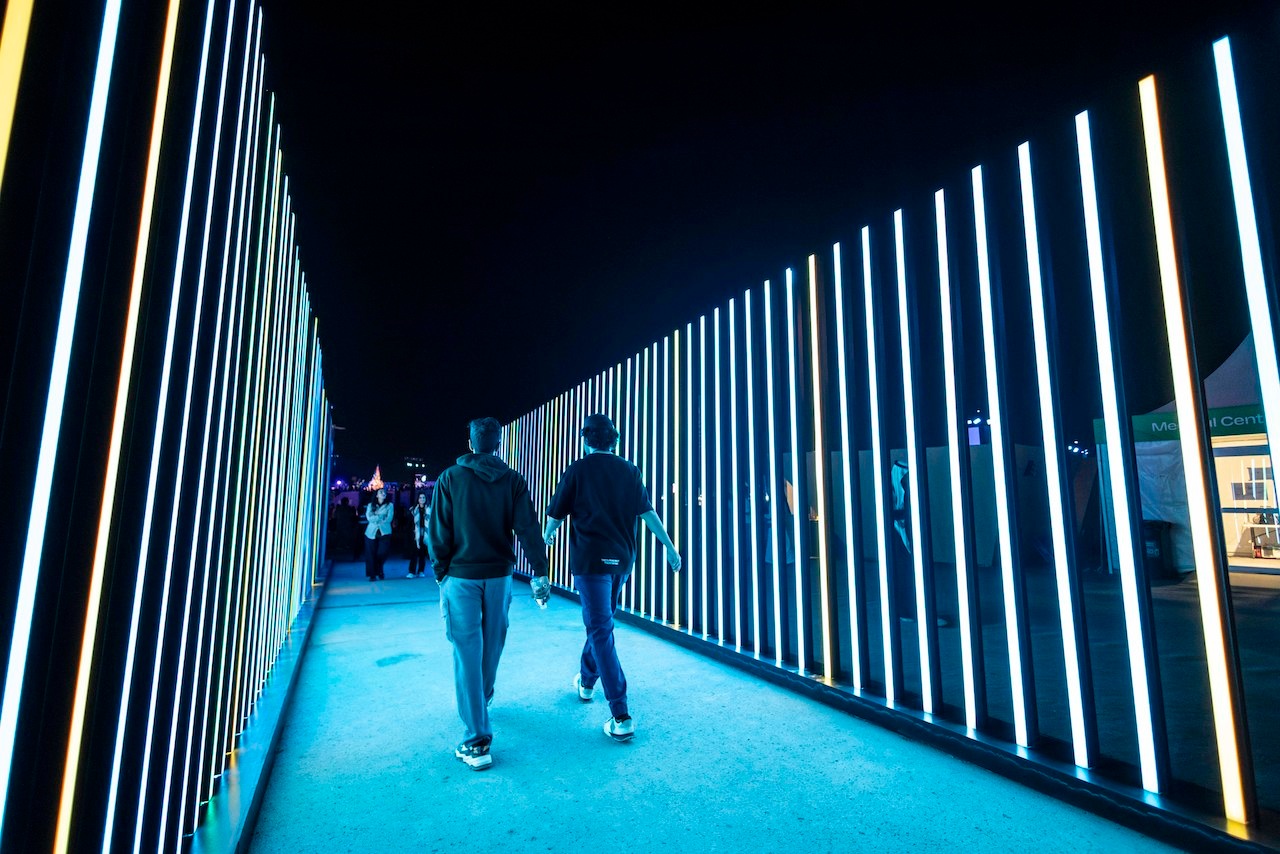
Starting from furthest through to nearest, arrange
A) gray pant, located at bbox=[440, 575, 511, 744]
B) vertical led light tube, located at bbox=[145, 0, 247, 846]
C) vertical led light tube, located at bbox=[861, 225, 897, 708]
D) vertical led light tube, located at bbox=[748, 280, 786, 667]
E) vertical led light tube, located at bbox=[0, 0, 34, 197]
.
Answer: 1. vertical led light tube, located at bbox=[748, 280, 786, 667]
2. vertical led light tube, located at bbox=[861, 225, 897, 708]
3. gray pant, located at bbox=[440, 575, 511, 744]
4. vertical led light tube, located at bbox=[145, 0, 247, 846]
5. vertical led light tube, located at bbox=[0, 0, 34, 197]

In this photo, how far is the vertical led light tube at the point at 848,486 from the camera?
12.4ft

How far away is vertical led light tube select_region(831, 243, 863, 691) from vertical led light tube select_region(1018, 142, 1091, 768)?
1.12 m

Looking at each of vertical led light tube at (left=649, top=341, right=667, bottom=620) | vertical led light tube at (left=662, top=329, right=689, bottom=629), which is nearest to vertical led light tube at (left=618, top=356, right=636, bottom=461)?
vertical led light tube at (left=649, top=341, right=667, bottom=620)

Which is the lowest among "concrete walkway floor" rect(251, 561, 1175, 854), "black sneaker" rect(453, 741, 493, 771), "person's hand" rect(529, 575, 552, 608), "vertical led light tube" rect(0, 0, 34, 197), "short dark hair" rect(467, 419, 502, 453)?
"concrete walkway floor" rect(251, 561, 1175, 854)

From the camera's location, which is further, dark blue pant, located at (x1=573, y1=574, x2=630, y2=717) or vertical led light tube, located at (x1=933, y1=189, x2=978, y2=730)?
dark blue pant, located at (x1=573, y1=574, x2=630, y2=717)

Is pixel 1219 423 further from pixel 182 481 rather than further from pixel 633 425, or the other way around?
pixel 182 481

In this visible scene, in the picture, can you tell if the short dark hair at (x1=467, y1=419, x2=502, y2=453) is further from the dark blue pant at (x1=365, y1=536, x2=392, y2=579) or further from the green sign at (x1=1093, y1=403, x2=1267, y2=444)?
the green sign at (x1=1093, y1=403, x2=1267, y2=444)

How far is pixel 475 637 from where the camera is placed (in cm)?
306

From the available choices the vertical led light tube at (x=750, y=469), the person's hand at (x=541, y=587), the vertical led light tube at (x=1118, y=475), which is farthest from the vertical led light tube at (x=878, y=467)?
the person's hand at (x=541, y=587)

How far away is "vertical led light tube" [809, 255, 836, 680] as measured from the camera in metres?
4.02

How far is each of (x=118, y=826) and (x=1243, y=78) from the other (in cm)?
406

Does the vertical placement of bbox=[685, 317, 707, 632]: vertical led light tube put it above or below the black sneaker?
above

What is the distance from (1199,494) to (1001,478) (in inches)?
31.1

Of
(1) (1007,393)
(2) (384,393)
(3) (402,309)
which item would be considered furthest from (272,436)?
(2) (384,393)
